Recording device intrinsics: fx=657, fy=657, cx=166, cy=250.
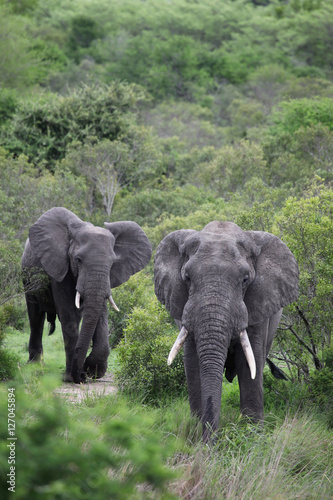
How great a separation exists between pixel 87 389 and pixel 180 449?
1927mm

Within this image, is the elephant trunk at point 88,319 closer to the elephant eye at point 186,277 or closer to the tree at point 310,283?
the tree at point 310,283

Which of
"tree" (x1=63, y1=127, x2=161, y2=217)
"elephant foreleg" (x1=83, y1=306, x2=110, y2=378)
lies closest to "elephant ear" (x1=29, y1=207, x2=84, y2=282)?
"elephant foreleg" (x1=83, y1=306, x2=110, y2=378)

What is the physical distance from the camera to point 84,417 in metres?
5.19

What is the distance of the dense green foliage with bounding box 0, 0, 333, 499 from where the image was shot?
562 centimetres

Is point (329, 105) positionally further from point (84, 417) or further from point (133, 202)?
point (84, 417)

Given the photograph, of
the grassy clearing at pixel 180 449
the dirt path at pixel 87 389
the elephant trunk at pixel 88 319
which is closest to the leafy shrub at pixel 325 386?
the grassy clearing at pixel 180 449

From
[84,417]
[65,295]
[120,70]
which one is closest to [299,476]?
Answer: [84,417]

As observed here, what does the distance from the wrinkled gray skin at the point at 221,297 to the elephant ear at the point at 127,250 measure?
2.96 meters

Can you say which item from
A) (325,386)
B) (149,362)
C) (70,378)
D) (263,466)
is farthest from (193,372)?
(70,378)

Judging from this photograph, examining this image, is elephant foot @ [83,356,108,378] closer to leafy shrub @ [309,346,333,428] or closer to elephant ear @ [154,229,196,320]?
elephant ear @ [154,229,196,320]

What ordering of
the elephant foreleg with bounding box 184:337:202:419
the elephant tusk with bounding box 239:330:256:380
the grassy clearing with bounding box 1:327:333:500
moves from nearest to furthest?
1. the grassy clearing with bounding box 1:327:333:500
2. the elephant tusk with bounding box 239:330:256:380
3. the elephant foreleg with bounding box 184:337:202:419

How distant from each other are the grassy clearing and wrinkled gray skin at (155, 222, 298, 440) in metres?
0.31

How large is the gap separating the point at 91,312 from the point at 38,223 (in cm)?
173

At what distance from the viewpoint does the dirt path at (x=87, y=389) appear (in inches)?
274
